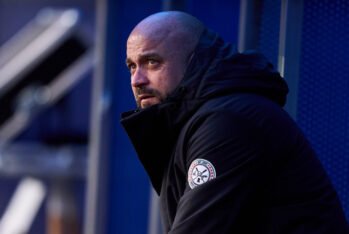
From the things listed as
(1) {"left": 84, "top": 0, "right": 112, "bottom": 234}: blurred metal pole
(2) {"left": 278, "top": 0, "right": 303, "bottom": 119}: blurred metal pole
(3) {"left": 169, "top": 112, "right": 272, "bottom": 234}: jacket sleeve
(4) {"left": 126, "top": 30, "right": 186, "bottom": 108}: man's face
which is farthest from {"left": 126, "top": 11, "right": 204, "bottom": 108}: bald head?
(1) {"left": 84, "top": 0, "right": 112, "bottom": 234}: blurred metal pole

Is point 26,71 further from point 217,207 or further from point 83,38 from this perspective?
point 217,207

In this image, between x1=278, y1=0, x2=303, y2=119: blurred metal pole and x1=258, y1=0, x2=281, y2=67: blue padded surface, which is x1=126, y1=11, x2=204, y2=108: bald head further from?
x1=258, y1=0, x2=281, y2=67: blue padded surface

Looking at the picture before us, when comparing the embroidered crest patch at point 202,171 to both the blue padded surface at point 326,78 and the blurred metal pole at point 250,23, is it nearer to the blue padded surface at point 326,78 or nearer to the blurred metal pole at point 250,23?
the blue padded surface at point 326,78

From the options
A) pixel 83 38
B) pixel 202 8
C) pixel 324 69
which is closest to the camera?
pixel 324 69

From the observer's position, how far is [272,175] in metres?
2.37

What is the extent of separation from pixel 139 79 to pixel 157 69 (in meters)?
0.06

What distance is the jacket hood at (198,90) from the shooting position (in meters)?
2.48

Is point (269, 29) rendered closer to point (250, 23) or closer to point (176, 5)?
point (250, 23)

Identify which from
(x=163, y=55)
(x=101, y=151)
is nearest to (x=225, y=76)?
(x=163, y=55)

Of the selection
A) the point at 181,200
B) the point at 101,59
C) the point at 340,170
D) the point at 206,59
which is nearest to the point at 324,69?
the point at 340,170

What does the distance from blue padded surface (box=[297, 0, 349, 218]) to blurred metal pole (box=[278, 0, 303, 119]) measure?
0.11 m

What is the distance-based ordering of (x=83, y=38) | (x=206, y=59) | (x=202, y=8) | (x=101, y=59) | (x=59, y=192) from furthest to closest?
(x=83, y=38) < (x=59, y=192) < (x=101, y=59) < (x=202, y=8) < (x=206, y=59)

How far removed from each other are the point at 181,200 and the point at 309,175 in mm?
342

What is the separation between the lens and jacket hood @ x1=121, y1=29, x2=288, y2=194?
2479 mm
